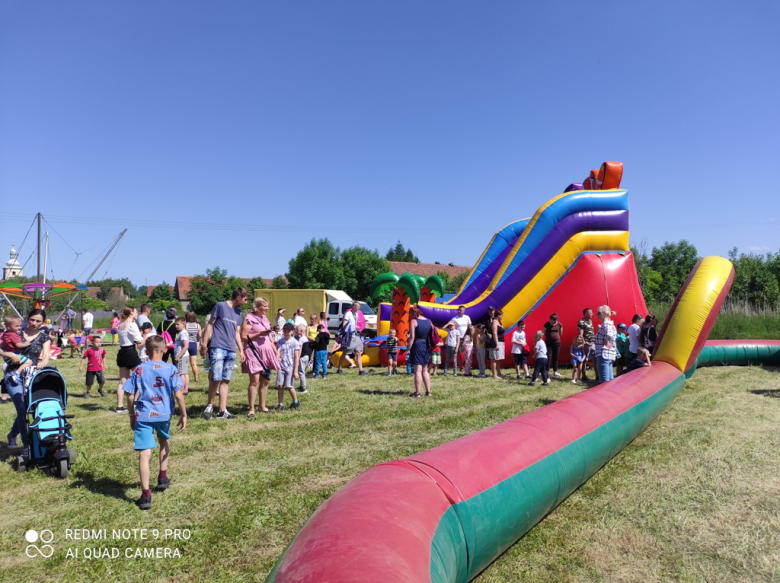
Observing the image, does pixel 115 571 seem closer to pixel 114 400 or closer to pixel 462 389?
pixel 114 400

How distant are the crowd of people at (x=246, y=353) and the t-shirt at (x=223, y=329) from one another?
13 mm

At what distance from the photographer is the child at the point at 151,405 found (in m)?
4.02

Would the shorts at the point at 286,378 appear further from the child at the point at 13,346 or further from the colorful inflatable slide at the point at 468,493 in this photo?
the colorful inflatable slide at the point at 468,493

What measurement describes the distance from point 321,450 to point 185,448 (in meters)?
1.48

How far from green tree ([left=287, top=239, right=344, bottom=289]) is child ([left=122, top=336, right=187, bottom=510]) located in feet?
134

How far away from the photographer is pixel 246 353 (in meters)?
6.99

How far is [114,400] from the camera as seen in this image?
8.77 metres

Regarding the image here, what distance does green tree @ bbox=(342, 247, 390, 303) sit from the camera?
153 ft

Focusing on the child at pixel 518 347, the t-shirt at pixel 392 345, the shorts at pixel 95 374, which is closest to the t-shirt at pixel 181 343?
the shorts at pixel 95 374

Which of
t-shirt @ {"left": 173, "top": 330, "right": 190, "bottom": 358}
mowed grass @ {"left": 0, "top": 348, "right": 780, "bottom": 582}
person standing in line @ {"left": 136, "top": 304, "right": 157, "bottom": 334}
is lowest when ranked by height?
mowed grass @ {"left": 0, "top": 348, "right": 780, "bottom": 582}

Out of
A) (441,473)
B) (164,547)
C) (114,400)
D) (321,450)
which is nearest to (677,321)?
(321,450)

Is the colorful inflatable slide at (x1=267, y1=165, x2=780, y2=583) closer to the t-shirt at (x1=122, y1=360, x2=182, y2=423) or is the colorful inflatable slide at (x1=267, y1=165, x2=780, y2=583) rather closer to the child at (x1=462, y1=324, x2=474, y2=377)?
the t-shirt at (x1=122, y1=360, x2=182, y2=423)

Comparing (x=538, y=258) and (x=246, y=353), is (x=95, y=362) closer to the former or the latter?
(x=246, y=353)

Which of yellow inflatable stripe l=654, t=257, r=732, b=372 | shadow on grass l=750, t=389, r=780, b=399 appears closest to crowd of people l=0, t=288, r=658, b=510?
yellow inflatable stripe l=654, t=257, r=732, b=372
